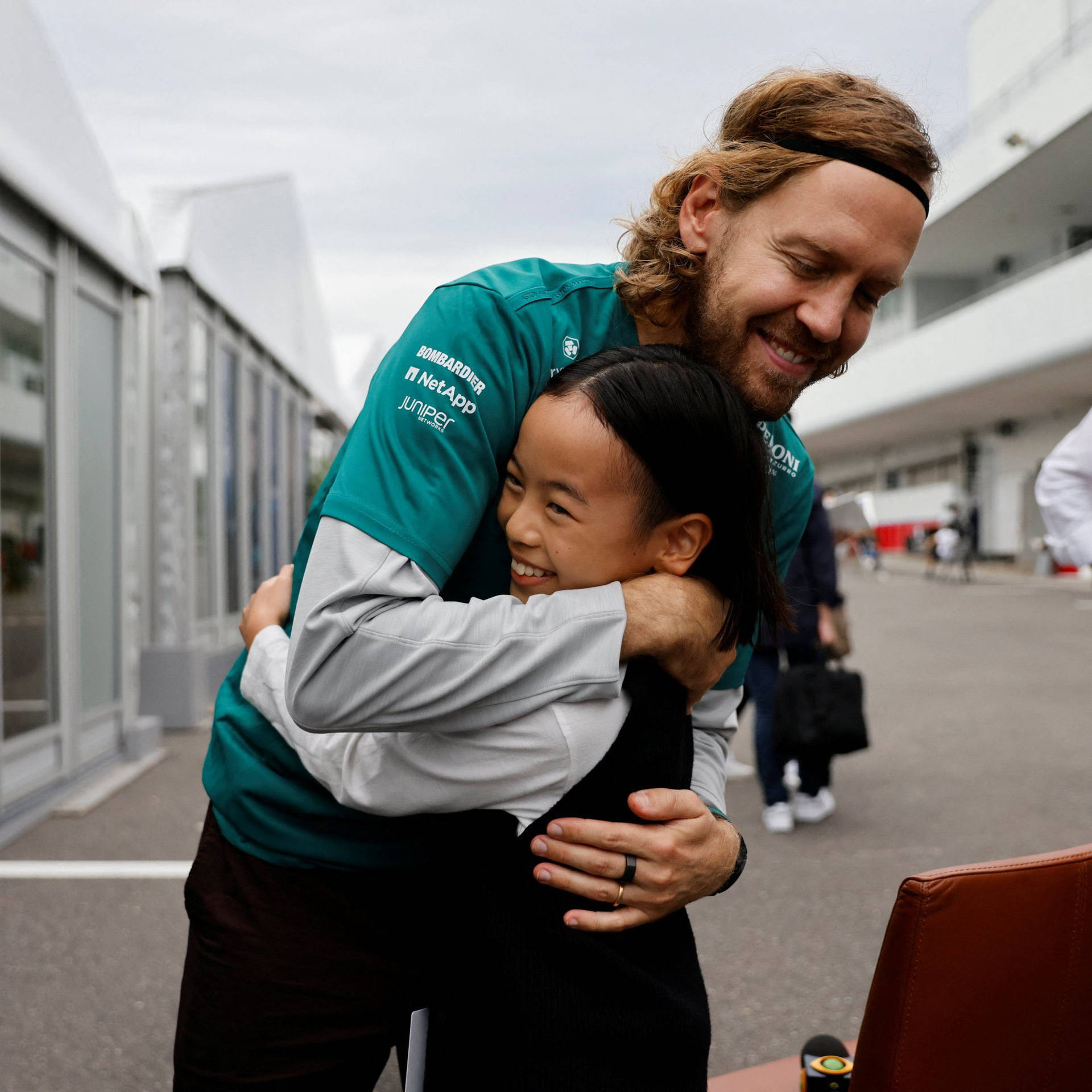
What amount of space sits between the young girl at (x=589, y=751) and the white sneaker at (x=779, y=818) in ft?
13.9

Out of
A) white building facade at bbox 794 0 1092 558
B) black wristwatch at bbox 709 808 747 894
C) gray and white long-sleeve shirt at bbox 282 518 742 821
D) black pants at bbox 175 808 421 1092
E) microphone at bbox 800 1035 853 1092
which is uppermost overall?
white building facade at bbox 794 0 1092 558

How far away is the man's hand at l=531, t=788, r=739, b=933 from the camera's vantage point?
4.16 ft

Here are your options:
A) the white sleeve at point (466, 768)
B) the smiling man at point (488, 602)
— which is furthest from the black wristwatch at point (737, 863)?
the white sleeve at point (466, 768)

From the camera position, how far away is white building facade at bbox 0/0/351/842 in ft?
18.4

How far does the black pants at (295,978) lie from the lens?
5.14 feet

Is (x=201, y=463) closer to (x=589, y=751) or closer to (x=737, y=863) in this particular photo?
(x=737, y=863)

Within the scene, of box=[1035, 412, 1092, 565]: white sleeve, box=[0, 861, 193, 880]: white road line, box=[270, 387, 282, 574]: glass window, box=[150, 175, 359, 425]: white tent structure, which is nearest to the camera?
box=[1035, 412, 1092, 565]: white sleeve

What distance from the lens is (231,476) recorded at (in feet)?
33.9

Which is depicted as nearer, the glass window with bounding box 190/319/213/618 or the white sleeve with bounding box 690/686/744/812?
the white sleeve with bounding box 690/686/744/812

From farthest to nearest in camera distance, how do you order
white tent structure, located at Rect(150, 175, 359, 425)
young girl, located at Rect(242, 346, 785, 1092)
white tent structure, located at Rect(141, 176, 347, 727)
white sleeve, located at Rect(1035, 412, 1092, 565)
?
1. white tent structure, located at Rect(150, 175, 359, 425)
2. white tent structure, located at Rect(141, 176, 347, 727)
3. white sleeve, located at Rect(1035, 412, 1092, 565)
4. young girl, located at Rect(242, 346, 785, 1092)

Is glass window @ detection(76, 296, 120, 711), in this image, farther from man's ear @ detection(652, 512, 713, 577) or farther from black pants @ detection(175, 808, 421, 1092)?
man's ear @ detection(652, 512, 713, 577)

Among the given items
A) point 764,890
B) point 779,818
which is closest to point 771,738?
point 779,818

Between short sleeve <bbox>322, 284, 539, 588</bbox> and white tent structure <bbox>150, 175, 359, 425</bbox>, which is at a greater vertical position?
white tent structure <bbox>150, 175, 359, 425</bbox>

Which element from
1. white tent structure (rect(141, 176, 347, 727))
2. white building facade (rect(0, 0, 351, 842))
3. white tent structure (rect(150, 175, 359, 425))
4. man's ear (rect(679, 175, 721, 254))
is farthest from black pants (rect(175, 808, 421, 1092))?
white tent structure (rect(150, 175, 359, 425))
